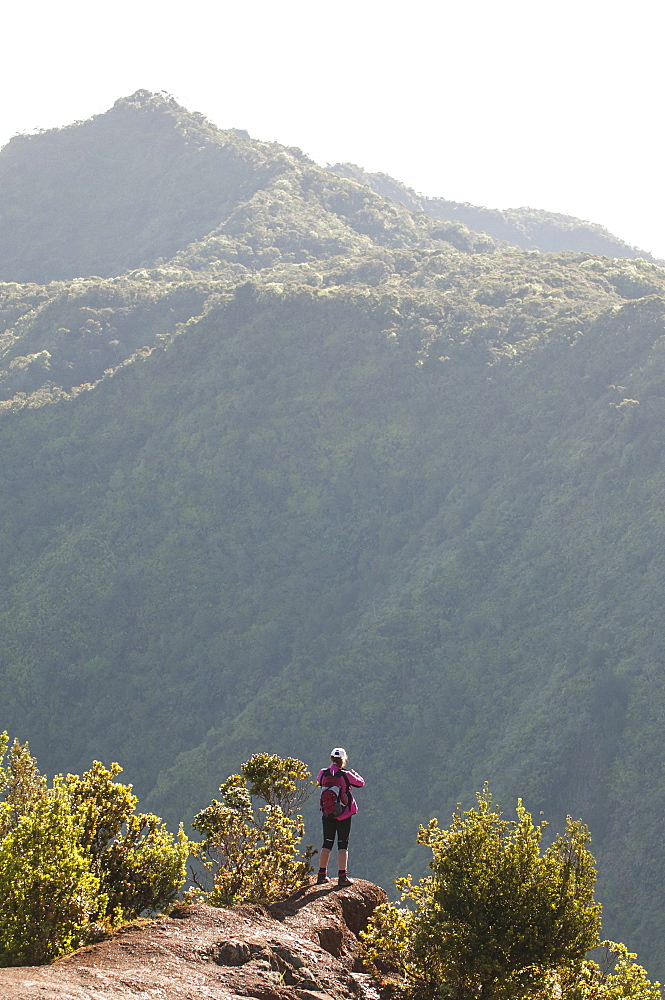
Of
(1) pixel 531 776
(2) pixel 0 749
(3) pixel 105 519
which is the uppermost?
(3) pixel 105 519

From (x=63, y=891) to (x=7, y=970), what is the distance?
77 centimetres

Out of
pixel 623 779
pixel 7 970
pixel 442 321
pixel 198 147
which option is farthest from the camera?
pixel 198 147

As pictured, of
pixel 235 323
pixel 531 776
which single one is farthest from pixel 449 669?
pixel 235 323

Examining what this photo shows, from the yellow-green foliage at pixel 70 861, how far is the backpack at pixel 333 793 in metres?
1.57

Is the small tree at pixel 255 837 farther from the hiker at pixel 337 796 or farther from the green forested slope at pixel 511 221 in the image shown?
the green forested slope at pixel 511 221

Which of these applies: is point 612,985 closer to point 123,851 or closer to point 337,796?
point 337,796

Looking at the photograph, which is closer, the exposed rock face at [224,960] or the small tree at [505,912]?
the exposed rock face at [224,960]

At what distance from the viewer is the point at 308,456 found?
55.8 metres

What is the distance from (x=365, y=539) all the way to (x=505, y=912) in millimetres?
45380

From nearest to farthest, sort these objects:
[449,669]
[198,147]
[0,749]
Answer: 1. [0,749]
2. [449,669]
3. [198,147]

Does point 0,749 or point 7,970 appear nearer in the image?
point 7,970

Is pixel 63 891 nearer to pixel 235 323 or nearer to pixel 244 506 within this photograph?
pixel 244 506

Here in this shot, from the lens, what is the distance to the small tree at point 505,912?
294 inches

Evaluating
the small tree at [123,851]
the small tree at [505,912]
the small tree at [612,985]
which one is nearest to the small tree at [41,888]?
the small tree at [123,851]
